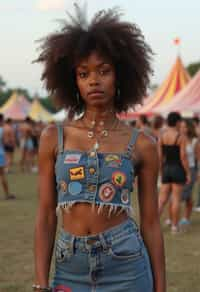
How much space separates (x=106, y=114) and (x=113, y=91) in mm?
101

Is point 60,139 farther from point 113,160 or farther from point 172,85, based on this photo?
point 172,85

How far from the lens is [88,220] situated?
233 cm

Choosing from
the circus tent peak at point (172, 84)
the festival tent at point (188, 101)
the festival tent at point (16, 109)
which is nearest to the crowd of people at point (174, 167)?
the festival tent at point (188, 101)

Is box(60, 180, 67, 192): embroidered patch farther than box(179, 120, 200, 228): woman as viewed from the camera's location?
No

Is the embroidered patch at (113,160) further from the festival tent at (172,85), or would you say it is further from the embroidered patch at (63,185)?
the festival tent at (172,85)

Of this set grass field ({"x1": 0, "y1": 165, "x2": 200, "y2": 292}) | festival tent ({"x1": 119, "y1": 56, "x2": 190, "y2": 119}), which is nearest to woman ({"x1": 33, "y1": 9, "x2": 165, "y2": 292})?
grass field ({"x1": 0, "y1": 165, "x2": 200, "y2": 292})

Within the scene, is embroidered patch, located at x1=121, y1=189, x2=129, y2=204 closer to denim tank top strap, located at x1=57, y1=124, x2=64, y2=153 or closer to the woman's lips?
denim tank top strap, located at x1=57, y1=124, x2=64, y2=153

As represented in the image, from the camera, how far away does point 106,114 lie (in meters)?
2.55

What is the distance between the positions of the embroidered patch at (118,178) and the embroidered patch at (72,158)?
0.50ft

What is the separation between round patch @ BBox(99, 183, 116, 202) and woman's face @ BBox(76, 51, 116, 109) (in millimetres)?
362

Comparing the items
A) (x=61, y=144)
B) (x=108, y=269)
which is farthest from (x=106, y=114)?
(x=108, y=269)

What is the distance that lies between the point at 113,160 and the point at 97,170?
0.26 ft

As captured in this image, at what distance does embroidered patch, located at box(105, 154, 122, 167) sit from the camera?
7.68ft

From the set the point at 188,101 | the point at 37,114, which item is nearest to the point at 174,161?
the point at 188,101
